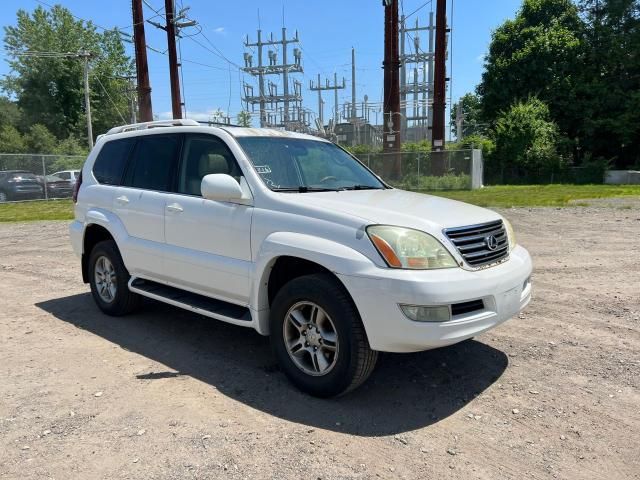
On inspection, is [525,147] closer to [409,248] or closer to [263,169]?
[263,169]

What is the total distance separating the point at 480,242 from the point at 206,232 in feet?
7.08

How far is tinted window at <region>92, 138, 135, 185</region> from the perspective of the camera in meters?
5.51

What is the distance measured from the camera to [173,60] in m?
25.8

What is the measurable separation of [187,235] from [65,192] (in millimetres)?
24610

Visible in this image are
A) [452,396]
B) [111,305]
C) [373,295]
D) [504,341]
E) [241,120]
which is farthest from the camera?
[241,120]

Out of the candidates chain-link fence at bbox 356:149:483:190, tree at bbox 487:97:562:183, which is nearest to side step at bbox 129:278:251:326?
chain-link fence at bbox 356:149:483:190

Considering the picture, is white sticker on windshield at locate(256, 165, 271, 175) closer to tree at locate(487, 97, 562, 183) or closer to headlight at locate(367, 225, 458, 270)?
headlight at locate(367, 225, 458, 270)

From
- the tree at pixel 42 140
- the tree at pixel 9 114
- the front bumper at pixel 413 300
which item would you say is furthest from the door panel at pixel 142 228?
the tree at pixel 9 114

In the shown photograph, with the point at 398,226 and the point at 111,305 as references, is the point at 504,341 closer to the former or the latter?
the point at 398,226

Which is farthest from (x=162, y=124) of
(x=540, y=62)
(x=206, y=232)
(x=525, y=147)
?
(x=540, y=62)

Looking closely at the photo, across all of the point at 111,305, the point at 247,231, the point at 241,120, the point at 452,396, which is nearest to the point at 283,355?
the point at 247,231

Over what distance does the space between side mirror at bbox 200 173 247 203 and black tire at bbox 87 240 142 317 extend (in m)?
1.89

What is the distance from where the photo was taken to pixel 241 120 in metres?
51.3

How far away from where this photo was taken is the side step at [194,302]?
4.15m
